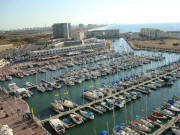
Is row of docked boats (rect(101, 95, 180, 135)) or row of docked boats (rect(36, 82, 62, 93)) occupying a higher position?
row of docked boats (rect(36, 82, 62, 93))

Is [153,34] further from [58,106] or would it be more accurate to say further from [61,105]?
[58,106]

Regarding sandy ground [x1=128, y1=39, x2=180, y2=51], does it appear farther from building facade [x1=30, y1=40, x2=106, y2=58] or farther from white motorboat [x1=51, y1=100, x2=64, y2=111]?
white motorboat [x1=51, y1=100, x2=64, y2=111]

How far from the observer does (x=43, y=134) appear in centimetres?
1681

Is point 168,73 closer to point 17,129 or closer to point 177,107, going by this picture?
point 177,107

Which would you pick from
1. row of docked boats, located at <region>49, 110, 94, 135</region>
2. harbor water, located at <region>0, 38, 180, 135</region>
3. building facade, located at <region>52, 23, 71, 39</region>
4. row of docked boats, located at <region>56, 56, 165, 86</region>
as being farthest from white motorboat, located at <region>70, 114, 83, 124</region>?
building facade, located at <region>52, 23, 71, 39</region>

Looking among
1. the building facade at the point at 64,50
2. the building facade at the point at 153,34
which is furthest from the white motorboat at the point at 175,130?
the building facade at the point at 153,34

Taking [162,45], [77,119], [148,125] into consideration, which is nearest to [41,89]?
[77,119]

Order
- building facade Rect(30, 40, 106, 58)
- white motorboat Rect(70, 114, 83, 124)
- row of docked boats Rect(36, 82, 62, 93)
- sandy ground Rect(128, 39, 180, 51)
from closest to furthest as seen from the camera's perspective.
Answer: white motorboat Rect(70, 114, 83, 124) → row of docked boats Rect(36, 82, 62, 93) → building facade Rect(30, 40, 106, 58) → sandy ground Rect(128, 39, 180, 51)

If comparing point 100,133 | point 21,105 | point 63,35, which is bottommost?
point 100,133

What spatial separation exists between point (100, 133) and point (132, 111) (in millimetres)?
6465

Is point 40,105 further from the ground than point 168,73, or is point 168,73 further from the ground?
point 168,73

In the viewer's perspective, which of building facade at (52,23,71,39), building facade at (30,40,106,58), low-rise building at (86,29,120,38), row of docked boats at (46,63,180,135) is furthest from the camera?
low-rise building at (86,29,120,38)

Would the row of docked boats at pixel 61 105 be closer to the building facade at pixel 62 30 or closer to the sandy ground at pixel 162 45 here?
the sandy ground at pixel 162 45

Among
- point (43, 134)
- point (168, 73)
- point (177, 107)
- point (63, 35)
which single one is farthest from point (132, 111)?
point (63, 35)
